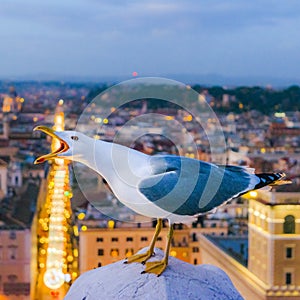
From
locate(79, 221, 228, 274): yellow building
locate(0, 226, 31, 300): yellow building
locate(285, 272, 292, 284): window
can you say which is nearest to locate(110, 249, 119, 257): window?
locate(79, 221, 228, 274): yellow building

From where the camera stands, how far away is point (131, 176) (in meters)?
1.43

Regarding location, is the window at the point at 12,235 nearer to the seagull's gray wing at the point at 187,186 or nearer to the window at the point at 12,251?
the window at the point at 12,251

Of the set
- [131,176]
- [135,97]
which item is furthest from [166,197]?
[135,97]

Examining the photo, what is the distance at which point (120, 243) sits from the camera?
6.61 metres

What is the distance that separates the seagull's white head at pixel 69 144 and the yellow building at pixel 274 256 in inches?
156

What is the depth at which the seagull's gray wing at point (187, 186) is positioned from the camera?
142 cm

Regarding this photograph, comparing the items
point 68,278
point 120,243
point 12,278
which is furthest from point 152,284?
point 12,278

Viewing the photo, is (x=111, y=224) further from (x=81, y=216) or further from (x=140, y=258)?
(x=140, y=258)

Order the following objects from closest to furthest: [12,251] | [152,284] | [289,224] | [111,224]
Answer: [152,284], [289,224], [12,251], [111,224]

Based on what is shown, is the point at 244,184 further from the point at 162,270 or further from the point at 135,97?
the point at 135,97

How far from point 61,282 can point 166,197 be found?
4666mm

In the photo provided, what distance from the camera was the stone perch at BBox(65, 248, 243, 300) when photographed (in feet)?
4.48

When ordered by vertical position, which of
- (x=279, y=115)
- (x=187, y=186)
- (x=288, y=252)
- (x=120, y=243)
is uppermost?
(x=187, y=186)

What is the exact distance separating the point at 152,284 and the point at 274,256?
4.33 m
